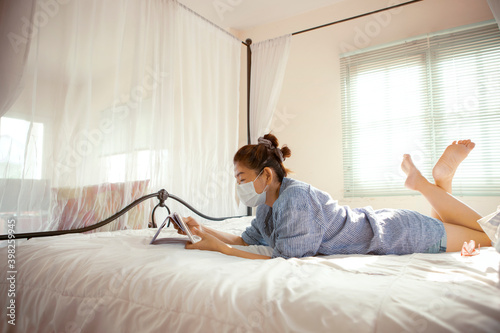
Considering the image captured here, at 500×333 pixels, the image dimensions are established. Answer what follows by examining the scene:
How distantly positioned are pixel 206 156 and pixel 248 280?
189 centimetres

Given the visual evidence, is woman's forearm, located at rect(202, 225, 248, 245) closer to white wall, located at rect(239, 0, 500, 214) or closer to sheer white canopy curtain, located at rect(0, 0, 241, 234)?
sheer white canopy curtain, located at rect(0, 0, 241, 234)

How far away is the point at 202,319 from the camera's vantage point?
75 centimetres

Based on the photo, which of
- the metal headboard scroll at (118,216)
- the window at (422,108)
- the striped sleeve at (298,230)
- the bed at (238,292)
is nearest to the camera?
the bed at (238,292)

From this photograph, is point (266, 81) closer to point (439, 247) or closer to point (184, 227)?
point (184, 227)

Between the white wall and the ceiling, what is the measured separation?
4.1 inches

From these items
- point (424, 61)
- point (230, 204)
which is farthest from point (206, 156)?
point (424, 61)

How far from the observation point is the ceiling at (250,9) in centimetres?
361

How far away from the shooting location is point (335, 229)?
1269 millimetres

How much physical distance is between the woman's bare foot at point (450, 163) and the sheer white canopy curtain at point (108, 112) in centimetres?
160

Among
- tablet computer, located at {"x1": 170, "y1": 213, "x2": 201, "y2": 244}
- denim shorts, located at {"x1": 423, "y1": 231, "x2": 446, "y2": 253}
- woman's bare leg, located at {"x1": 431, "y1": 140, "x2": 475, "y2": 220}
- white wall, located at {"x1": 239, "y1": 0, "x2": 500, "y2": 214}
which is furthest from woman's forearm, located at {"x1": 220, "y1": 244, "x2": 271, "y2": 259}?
white wall, located at {"x1": 239, "y1": 0, "x2": 500, "y2": 214}

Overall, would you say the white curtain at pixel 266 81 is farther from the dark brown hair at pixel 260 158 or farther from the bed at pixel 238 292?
the bed at pixel 238 292

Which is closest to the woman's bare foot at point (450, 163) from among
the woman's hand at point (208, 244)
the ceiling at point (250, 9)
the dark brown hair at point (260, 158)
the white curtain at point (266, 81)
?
the dark brown hair at point (260, 158)

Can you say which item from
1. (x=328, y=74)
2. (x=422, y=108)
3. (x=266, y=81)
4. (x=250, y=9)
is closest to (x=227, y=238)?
(x=266, y=81)

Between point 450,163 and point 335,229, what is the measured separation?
2.74ft
